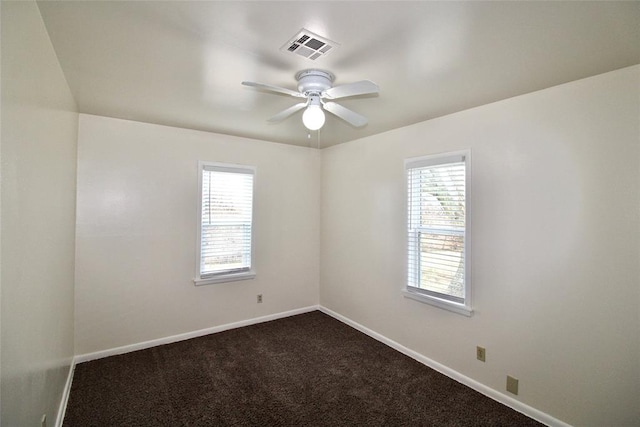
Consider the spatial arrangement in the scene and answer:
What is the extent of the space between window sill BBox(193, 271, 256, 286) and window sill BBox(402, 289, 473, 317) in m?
2.01

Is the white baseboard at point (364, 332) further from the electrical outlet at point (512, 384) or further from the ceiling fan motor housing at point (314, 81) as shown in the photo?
the ceiling fan motor housing at point (314, 81)

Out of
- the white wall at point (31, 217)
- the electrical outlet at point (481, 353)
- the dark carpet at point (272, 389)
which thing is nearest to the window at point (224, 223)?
the dark carpet at point (272, 389)

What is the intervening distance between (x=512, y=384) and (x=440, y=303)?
32.0 inches

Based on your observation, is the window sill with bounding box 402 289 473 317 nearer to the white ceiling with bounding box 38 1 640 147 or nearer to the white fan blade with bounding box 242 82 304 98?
the white ceiling with bounding box 38 1 640 147

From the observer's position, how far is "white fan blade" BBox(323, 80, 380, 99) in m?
1.83

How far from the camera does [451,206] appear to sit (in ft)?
9.68

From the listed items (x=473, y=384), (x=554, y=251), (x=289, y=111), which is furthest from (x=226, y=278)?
(x=554, y=251)

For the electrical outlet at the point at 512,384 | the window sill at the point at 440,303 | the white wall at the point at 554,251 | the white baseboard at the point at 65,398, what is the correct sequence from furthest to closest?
the window sill at the point at 440,303 < the electrical outlet at the point at 512,384 < the white baseboard at the point at 65,398 < the white wall at the point at 554,251

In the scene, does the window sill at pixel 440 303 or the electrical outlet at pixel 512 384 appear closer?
the electrical outlet at pixel 512 384

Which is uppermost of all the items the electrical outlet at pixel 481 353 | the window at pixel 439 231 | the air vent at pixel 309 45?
the air vent at pixel 309 45

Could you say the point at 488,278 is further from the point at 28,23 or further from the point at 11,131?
the point at 28,23

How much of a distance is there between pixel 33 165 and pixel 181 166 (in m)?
2.17

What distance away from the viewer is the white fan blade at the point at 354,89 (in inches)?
72.1

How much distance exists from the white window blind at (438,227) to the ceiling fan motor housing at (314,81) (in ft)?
4.83
